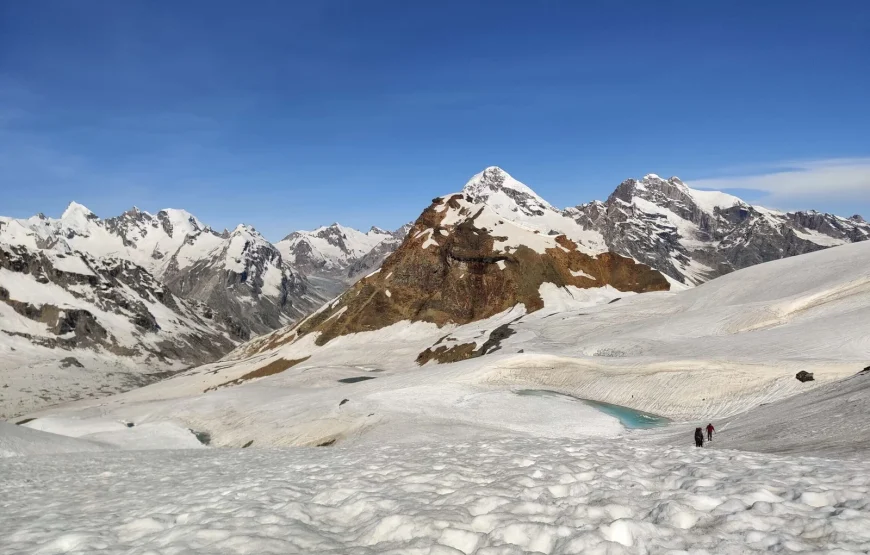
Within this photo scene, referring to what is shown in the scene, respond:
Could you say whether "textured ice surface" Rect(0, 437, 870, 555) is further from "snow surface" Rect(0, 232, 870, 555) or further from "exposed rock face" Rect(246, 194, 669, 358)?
"exposed rock face" Rect(246, 194, 669, 358)

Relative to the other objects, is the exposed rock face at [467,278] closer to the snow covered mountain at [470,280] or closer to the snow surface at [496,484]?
the snow covered mountain at [470,280]

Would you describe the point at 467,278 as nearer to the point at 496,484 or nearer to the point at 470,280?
the point at 470,280

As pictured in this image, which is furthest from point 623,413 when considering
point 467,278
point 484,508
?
point 467,278

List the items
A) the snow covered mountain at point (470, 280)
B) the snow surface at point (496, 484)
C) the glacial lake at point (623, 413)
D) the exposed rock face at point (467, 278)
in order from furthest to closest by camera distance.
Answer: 1. the exposed rock face at point (467, 278)
2. the snow covered mountain at point (470, 280)
3. the glacial lake at point (623, 413)
4. the snow surface at point (496, 484)

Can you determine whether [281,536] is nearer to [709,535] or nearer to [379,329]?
[709,535]

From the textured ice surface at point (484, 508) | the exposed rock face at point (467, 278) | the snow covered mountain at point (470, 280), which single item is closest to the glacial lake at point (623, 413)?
the textured ice surface at point (484, 508)

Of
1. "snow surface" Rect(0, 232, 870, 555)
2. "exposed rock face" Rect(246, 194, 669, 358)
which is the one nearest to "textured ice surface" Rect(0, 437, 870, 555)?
"snow surface" Rect(0, 232, 870, 555)

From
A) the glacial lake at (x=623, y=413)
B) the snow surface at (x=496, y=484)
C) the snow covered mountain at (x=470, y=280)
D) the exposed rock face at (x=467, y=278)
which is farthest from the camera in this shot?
the exposed rock face at (x=467, y=278)
